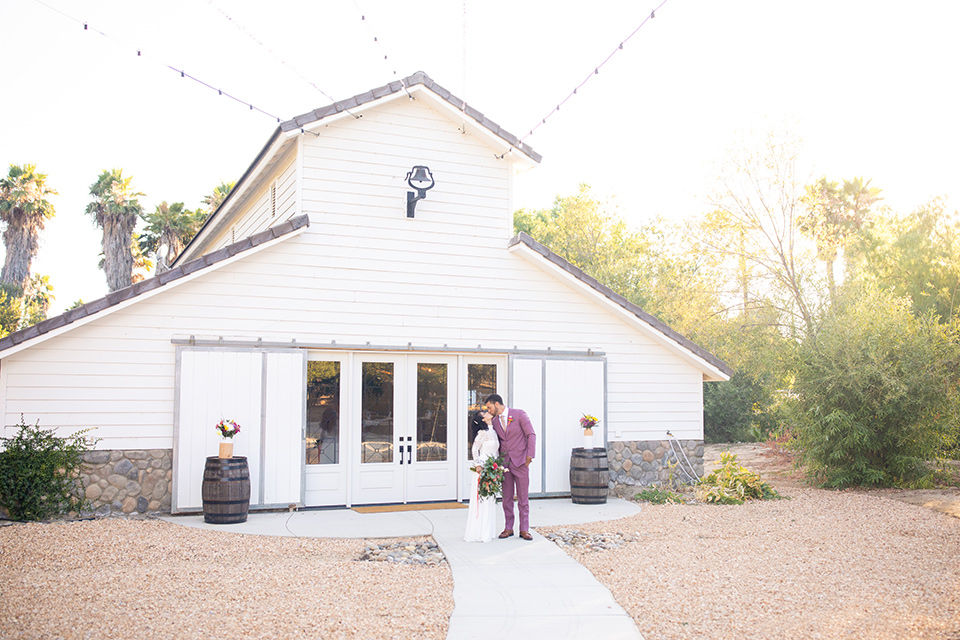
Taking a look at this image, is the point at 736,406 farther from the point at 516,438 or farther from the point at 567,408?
the point at 516,438

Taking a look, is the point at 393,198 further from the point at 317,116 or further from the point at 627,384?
the point at 627,384

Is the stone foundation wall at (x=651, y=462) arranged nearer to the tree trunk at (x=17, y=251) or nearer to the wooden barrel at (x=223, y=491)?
the wooden barrel at (x=223, y=491)

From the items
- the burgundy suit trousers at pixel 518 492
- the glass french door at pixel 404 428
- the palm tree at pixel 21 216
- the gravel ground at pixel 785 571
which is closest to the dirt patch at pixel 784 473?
the gravel ground at pixel 785 571

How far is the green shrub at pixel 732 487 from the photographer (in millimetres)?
11102

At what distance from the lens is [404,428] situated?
34.4ft

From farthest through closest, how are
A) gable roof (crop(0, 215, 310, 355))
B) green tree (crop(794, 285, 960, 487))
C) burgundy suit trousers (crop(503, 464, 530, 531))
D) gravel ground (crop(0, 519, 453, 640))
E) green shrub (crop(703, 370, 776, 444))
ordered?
green shrub (crop(703, 370, 776, 444)) → green tree (crop(794, 285, 960, 487)) → gable roof (crop(0, 215, 310, 355)) → burgundy suit trousers (crop(503, 464, 530, 531)) → gravel ground (crop(0, 519, 453, 640))

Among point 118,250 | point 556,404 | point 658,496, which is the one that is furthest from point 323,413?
point 118,250

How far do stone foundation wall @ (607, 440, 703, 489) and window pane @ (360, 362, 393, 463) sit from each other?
3.55m

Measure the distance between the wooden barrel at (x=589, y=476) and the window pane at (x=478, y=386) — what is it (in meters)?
1.58

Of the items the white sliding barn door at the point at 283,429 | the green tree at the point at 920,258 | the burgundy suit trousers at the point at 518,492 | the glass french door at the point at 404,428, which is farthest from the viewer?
the green tree at the point at 920,258

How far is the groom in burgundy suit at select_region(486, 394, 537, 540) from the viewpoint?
823 cm

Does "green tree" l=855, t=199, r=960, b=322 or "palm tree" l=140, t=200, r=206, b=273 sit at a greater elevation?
"palm tree" l=140, t=200, r=206, b=273

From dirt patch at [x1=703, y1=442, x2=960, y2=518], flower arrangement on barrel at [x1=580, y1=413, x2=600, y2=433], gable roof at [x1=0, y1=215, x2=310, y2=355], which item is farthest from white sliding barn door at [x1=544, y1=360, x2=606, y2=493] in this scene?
gable roof at [x1=0, y1=215, x2=310, y2=355]

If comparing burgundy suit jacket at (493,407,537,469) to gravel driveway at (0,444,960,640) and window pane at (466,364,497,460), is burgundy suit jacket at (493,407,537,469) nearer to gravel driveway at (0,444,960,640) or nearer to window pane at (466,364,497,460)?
gravel driveway at (0,444,960,640)
